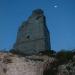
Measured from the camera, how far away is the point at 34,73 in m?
22.5

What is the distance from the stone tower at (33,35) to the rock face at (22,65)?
→ 8971 mm

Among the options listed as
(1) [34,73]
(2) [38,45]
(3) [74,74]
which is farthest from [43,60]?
(2) [38,45]

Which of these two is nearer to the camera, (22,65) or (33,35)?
(22,65)

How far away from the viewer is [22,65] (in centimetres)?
2325

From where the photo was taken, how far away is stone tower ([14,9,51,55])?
3456 centimetres

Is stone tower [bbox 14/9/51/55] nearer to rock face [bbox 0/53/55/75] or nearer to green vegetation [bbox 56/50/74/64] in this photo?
green vegetation [bbox 56/50/74/64]

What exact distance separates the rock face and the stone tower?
8.97 meters

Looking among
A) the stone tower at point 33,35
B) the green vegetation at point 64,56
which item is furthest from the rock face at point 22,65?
the stone tower at point 33,35

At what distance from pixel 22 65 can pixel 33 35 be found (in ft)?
43.0

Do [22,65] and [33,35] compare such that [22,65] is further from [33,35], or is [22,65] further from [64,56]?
[33,35]

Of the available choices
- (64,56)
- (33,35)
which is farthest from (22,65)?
(33,35)

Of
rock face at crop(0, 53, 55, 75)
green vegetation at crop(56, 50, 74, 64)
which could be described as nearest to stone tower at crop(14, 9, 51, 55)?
green vegetation at crop(56, 50, 74, 64)

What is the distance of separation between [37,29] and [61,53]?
10.8m

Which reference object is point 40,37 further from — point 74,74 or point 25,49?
point 74,74
